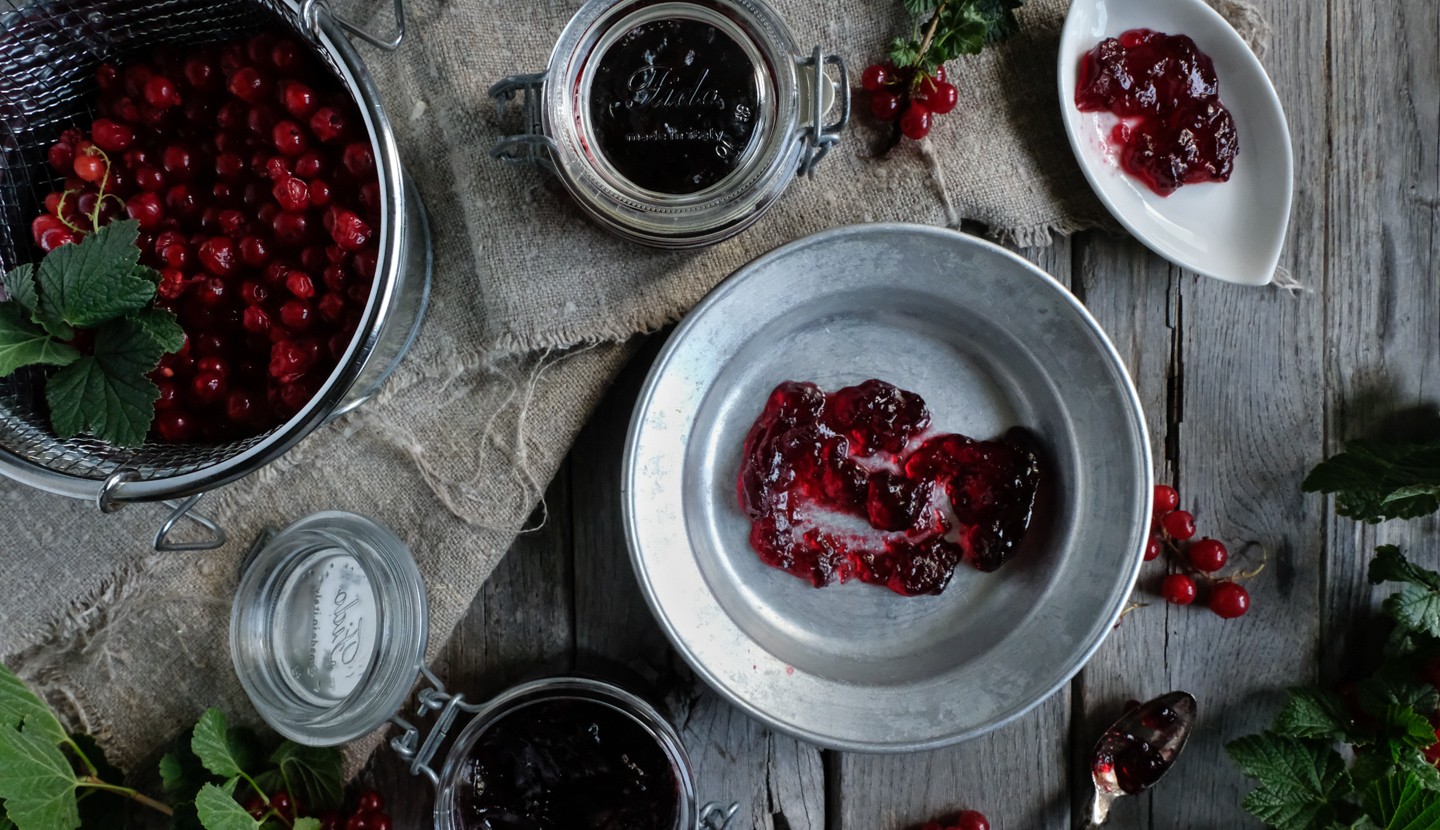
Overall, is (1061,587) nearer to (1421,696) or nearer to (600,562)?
(1421,696)

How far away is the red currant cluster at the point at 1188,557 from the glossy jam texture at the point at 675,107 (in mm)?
739

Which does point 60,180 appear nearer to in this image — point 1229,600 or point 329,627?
point 329,627

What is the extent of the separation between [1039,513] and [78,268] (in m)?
1.12

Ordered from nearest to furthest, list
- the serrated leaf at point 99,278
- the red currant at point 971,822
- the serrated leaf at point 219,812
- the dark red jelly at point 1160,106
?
the serrated leaf at point 99,278, the serrated leaf at point 219,812, the dark red jelly at point 1160,106, the red currant at point 971,822

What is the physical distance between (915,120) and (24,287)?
98 cm

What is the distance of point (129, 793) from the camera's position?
121 centimetres

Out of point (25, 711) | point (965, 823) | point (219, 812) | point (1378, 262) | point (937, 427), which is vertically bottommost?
point (965, 823)

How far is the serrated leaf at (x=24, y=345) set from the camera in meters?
0.97

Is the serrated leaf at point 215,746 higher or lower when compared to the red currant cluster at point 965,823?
higher

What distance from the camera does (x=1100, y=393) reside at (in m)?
1.20

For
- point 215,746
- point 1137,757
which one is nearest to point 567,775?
point 215,746

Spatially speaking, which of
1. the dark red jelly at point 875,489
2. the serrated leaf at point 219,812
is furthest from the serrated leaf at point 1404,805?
the serrated leaf at point 219,812

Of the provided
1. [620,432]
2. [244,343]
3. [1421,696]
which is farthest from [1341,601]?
[244,343]

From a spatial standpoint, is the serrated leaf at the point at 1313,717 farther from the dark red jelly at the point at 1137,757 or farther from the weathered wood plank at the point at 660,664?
the weathered wood plank at the point at 660,664
